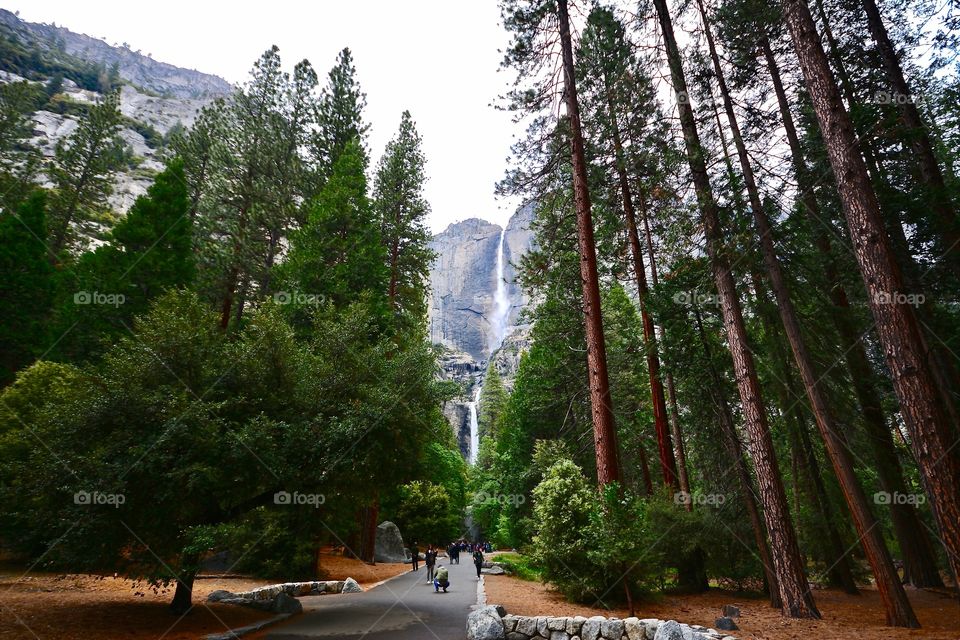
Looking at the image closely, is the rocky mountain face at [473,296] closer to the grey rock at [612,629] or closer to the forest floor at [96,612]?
the forest floor at [96,612]

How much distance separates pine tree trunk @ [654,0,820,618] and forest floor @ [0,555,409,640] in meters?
10.5

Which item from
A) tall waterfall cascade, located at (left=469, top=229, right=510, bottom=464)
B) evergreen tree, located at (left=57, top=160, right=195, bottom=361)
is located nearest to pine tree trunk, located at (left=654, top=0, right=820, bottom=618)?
evergreen tree, located at (left=57, top=160, right=195, bottom=361)

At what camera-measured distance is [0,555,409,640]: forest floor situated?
7.33 meters

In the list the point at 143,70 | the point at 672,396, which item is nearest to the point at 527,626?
the point at 672,396

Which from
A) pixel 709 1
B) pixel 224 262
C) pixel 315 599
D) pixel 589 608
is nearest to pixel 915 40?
pixel 709 1

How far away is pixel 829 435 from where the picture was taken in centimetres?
812

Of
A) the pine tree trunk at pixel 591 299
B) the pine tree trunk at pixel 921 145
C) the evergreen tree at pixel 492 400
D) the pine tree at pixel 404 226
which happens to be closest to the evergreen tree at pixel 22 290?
the pine tree at pixel 404 226

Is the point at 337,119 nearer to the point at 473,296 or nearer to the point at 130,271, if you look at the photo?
the point at 130,271

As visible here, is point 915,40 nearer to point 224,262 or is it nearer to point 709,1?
point 709,1

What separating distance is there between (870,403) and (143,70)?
706 feet

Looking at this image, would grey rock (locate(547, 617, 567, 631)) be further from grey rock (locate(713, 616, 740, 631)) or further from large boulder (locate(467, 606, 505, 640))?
grey rock (locate(713, 616, 740, 631))

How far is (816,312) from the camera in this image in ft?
41.1

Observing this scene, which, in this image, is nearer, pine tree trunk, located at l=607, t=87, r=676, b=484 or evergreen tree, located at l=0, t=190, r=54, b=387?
pine tree trunk, located at l=607, t=87, r=676, b=484

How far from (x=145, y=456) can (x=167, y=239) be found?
1610cm
